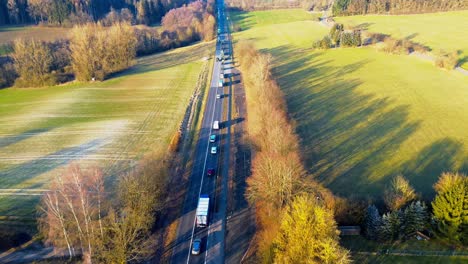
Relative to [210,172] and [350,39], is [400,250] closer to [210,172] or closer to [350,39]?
[210,172]

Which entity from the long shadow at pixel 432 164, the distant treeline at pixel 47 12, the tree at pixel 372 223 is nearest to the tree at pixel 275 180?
the tree at pixel 372 223

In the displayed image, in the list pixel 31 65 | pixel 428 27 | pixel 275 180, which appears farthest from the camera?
pixel 428 27

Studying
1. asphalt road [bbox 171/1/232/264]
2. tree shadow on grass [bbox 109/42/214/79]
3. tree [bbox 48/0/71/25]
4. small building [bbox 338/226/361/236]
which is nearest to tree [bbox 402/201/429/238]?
small building [bbox 338/226/361/236]

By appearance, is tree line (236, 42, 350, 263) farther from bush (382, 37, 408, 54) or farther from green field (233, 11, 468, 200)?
bush (382, 37, 408, 54)

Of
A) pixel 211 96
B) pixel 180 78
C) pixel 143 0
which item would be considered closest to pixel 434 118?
pixel 211 96

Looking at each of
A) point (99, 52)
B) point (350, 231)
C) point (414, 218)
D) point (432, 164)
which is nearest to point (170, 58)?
point (99, 52)

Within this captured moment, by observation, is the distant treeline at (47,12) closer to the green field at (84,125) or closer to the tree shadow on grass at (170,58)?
the tree shadow on grass at (170,58)
